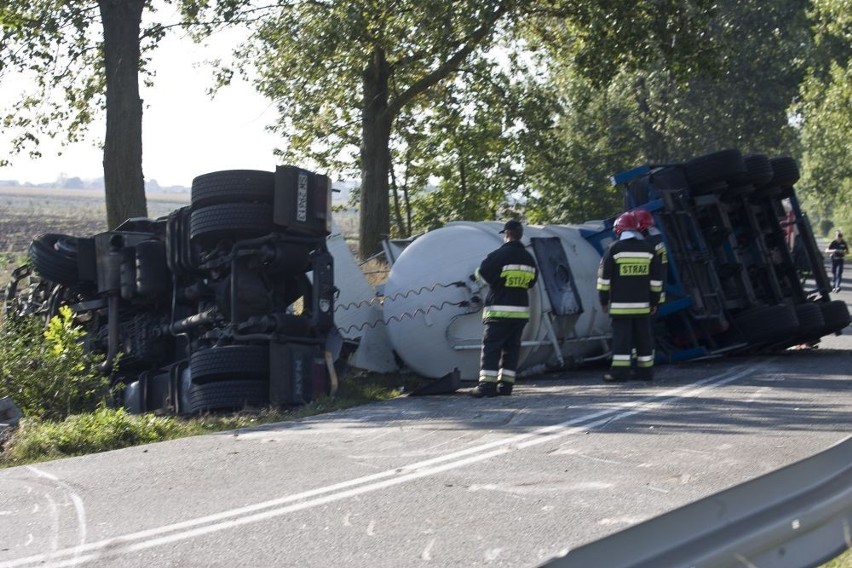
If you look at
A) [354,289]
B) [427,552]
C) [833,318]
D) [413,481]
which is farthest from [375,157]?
[427,552]

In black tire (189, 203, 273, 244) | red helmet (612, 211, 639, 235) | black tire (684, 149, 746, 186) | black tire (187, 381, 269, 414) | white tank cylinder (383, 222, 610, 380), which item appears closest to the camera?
black tire (187, 381, 269, 414)

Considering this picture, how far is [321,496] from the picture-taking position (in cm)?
611

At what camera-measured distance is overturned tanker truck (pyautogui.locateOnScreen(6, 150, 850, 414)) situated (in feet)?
33.8

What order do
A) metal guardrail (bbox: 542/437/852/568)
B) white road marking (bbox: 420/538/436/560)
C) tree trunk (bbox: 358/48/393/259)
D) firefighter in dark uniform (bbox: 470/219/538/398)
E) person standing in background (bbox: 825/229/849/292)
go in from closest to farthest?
metal guardrail (bbox: 542/437/852/568), white road marking (bbox: 420/538/436/560), firefighter in dark uniform (bbox: 470/219/538/398), tree trunk (bbox: 358/48/393/259), person standing in background (bbox: 825/229/849/292)

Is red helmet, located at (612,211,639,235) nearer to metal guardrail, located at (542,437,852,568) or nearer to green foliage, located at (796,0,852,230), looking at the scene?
metal guardrail, located at (542,437,852,568)

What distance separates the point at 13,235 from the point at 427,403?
123 feet

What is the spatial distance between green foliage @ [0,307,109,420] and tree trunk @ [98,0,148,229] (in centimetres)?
559

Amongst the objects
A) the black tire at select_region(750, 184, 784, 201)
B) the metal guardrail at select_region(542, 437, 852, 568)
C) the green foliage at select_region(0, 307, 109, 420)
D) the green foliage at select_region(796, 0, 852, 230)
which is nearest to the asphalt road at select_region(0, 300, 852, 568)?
the metal guardrail at select_region(542, 437, 852, 568)

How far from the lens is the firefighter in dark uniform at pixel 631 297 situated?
11.2m

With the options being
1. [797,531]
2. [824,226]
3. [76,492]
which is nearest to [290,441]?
[76,492]

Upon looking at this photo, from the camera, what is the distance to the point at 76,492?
6398 millimetres

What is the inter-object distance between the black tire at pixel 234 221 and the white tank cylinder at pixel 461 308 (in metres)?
2.38

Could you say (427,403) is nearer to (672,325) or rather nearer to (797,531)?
(672,325)

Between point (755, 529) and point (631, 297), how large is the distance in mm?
7693
